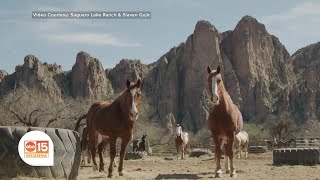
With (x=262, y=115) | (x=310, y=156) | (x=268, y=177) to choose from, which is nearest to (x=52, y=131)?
(x=268, y=177)

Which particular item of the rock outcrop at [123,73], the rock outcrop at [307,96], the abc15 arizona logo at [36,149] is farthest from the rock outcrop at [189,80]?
the abc15 arizona logo at [36,149]

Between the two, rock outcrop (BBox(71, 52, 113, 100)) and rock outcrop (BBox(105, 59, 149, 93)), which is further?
rock outcrop (BBox(105, 59, 149, 93))

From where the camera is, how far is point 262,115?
447ft

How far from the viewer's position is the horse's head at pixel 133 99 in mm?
11016

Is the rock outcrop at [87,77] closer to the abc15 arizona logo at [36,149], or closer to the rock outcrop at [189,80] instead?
the rock outcrop at [189,80]

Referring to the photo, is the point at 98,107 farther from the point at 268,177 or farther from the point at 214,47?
the point at 214,47

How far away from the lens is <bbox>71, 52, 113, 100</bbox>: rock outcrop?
493 feet

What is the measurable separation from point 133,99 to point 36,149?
3.11m

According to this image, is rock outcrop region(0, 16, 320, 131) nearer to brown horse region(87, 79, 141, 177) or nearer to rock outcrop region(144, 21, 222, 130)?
rock outcrop region(144, 21, 222, 130)

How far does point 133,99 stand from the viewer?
11.2m

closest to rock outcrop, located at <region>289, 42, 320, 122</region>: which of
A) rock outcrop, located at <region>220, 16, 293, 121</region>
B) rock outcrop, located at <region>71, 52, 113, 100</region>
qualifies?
rock outcrop, located at <region>220, 16, 293, 121</region>

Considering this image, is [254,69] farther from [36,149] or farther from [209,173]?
[36,149]

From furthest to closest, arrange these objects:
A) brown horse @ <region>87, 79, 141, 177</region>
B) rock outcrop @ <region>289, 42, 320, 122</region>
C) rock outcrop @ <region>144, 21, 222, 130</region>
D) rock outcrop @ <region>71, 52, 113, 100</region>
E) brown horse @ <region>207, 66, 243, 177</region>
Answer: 1. rock outcrop @ <region>71, 52, 113, 100</region>
2. rock outcrop @ <region>144, 21, 222, 130</region>
3. rock outcrop @ <region>289, 42, 320, 122</region>
4. brown horse @ <region>207, 66, 243, 177</region>
5. brown horse @ <region>87, 79, 141, 177</region>

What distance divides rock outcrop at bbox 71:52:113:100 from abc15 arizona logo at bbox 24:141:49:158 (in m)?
140
